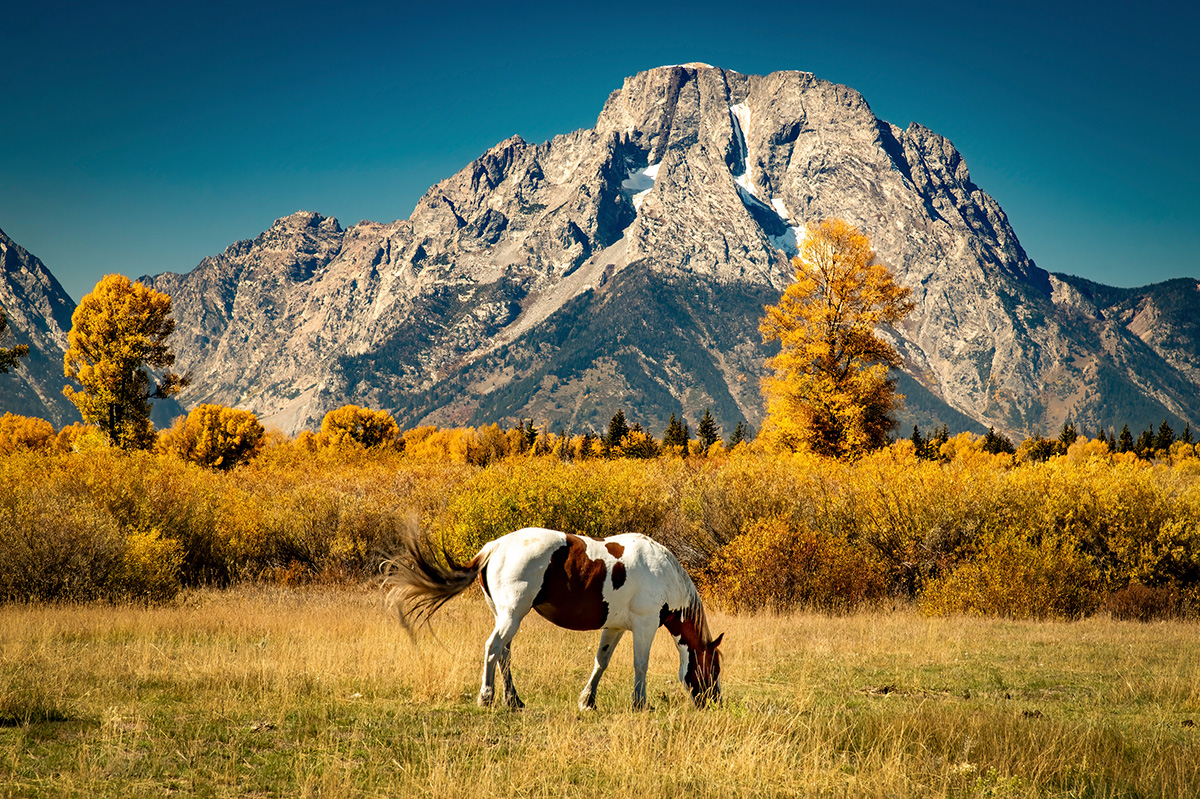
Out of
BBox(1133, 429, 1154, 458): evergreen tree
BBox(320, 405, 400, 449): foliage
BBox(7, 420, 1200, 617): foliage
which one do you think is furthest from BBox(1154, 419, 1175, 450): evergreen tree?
BBox(320, 405, 400, 449): foliage

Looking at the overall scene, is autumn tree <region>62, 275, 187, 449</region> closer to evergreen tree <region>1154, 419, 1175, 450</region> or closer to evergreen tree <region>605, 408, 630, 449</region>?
evergreen tree <region>605, 408, 630, 449</region>

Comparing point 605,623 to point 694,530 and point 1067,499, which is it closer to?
point 694,530

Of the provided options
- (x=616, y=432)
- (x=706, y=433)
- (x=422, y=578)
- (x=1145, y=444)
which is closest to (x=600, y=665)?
(x=422, y=578)

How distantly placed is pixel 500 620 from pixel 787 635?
8.60m

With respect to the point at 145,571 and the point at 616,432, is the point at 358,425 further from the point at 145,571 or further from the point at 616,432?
the point at 145,571

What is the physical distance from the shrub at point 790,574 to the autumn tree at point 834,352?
30.7 ft

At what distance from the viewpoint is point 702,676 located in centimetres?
816

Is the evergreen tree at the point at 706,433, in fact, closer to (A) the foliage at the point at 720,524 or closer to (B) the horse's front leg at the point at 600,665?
(A) the foliage at the point at 720,524

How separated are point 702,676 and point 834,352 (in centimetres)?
2368

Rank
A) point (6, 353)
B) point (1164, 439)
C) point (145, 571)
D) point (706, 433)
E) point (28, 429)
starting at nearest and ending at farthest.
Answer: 1. point (145, 571)
2. point (6, 353)
3. point (28, 429)
4. point (706, 433)
5. point (1164, 439)

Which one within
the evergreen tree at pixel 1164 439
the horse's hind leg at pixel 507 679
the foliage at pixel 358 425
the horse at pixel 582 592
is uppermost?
the evergreen tree at pixel 1164 439

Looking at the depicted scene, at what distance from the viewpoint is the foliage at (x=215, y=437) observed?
53.3 m

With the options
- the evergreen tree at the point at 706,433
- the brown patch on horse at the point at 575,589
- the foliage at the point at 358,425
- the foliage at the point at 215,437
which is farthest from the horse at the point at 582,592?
the evergreen tree at the point at 706,433

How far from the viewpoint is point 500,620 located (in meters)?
7.71
